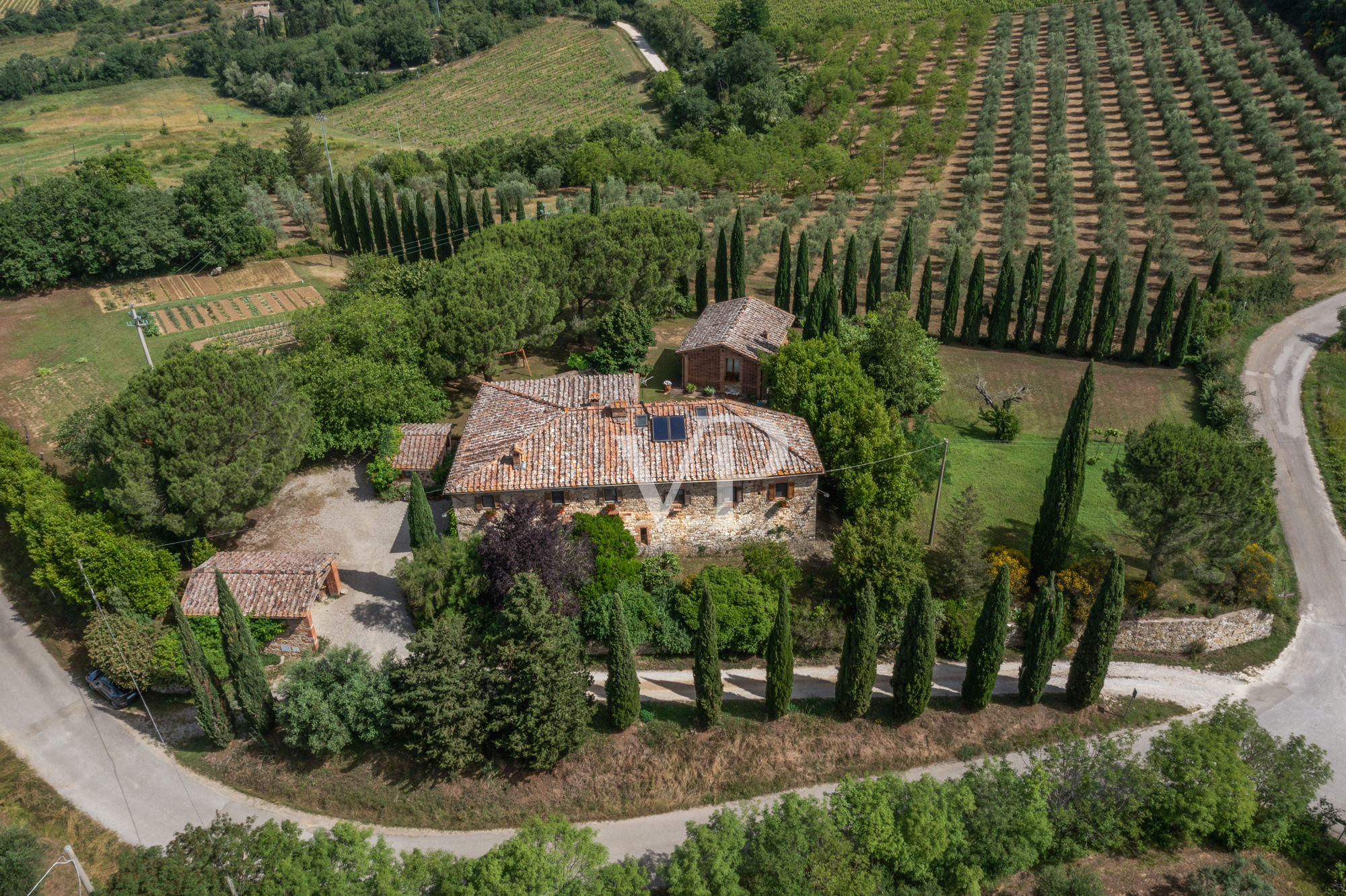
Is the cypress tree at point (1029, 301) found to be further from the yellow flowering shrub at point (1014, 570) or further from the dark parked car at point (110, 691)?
the dark parked car at point (110, 691)

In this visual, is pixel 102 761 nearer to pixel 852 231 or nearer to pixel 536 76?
pixel 852 231

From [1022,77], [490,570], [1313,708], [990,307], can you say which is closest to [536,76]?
[1022,77]

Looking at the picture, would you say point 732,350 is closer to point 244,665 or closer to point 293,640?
point 293,640

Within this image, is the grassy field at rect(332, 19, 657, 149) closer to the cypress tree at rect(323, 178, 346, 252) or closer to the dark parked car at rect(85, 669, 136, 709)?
the cypress tree at rect(323, 178, 346, 252)

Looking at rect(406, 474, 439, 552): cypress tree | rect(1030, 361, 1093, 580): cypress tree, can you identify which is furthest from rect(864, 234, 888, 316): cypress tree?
rect(406, 474, 439, 552): cypress tree

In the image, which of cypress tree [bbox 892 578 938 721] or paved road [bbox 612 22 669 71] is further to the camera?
paved road [bbox 612 22 669 71]

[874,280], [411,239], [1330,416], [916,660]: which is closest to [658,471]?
[916,660]
